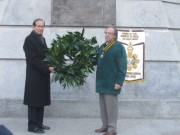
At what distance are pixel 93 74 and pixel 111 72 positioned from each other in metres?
1.68

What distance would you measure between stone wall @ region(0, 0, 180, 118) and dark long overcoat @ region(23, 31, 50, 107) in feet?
3.88

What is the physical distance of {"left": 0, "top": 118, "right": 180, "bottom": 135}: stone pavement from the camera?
695 cm

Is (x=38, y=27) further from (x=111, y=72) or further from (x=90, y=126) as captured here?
(x=90, y=126)

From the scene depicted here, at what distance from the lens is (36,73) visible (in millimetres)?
6695

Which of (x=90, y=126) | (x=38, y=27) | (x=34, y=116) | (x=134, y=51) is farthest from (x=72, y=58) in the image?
(x=134, y=51)

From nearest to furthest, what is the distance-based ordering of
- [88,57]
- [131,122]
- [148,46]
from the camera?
[88,57]
[131,122]
[148,46]

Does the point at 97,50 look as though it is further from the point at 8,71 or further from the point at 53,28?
the point at 8,71

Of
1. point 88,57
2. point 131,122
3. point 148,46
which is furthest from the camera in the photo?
point 148,46

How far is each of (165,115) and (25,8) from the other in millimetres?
3439

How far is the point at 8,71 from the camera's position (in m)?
8.09

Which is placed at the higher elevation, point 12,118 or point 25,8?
point 25,8

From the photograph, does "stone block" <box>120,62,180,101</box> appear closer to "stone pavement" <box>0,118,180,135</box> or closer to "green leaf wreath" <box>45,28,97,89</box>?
"stone pavement" <box>0,118,180,135</box>

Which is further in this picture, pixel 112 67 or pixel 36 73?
pixel 36 73

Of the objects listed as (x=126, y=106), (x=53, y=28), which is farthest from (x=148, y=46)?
(x=53, y=28)
